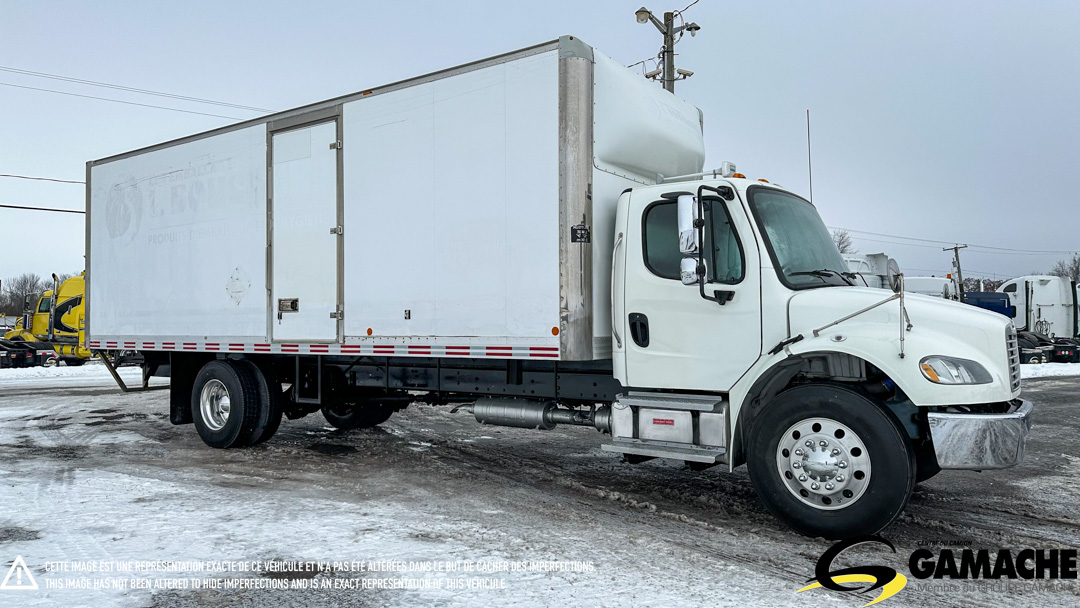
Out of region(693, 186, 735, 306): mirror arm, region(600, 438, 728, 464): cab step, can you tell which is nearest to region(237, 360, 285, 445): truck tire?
region(600, 438, 728, 464): cab step

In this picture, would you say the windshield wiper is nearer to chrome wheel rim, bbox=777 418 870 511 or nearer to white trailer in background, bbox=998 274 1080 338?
chrome wheel rim, bbox=777 418 870 511

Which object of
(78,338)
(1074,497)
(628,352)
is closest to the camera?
(628,352)

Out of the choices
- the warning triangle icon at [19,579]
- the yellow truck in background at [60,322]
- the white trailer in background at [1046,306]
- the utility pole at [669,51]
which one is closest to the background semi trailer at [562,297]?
the warning triangle icon at [19,579]

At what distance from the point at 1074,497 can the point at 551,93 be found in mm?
5767

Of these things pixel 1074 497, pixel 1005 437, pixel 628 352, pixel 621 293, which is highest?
pixel 621 293

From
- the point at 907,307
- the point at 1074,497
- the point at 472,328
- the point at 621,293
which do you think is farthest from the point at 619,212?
the point at 1074,497

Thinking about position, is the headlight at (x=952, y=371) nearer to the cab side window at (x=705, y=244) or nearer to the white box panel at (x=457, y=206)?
the cab side window at (x=705, y=244)

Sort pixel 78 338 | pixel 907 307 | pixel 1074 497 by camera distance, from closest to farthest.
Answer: pixel 907 307
pixel 1074 497
pixel 78 338

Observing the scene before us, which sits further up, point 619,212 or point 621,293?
point 619,212

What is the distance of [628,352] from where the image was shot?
6.36m

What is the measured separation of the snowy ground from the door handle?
4.38 feet

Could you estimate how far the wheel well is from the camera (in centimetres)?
525

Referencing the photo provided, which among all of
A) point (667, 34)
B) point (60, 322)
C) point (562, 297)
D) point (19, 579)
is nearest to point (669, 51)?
point (667, 34)

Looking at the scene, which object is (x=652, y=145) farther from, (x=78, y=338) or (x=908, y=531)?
(x=78, y=338)
